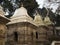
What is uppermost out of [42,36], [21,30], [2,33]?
[2,33]

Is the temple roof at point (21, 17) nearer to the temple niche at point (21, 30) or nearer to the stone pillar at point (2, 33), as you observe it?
the temple niche at point (21, 30)

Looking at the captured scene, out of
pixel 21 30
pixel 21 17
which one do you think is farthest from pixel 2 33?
pixel 21 17

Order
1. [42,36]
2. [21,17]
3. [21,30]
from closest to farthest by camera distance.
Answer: [21,30]
[21,17]
[42,36]

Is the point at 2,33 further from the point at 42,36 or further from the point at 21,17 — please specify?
the point at 42,36

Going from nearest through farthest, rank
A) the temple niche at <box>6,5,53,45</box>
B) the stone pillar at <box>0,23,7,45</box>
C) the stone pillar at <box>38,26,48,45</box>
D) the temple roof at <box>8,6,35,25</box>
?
the stone pillar at <box>0,23,7,45</box>, the temple niche at <box>6,5,53,45</box>, the temple roof at <box>8,6,35,25</box>, the stone pillar at <box>38,26,48,45</box>

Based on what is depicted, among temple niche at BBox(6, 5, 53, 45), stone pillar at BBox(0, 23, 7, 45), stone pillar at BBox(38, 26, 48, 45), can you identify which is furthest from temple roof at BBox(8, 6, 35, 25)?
stone pillar at BBox(0, 23, 7, 45)

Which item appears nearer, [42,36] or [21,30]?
[21,30]

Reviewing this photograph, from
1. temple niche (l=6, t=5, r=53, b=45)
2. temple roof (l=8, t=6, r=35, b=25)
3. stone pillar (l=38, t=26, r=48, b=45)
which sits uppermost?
temple roof (l=8, t=6, r=35, b=25)

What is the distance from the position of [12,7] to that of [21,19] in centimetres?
1662

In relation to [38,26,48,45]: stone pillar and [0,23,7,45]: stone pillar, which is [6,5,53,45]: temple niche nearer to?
[38,26,48,45]: stone pillar

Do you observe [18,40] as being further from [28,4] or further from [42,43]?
[28,4]

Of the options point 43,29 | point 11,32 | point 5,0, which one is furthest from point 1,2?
point 11,32

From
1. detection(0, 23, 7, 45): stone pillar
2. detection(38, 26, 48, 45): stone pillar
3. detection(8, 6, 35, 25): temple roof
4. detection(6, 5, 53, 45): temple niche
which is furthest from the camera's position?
detection(38, 26, 48, 45): stone pillar

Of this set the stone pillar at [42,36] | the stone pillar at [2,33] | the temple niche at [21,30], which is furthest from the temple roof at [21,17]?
the stone pillar at [2,33]
